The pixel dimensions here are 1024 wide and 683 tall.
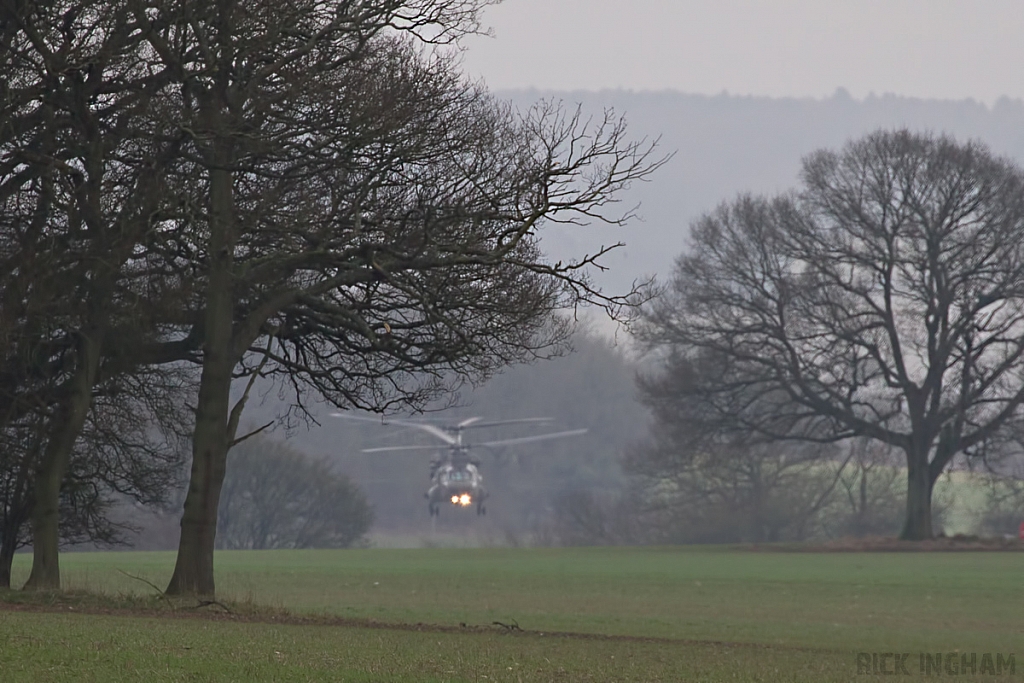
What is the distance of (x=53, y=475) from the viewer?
2178 cm

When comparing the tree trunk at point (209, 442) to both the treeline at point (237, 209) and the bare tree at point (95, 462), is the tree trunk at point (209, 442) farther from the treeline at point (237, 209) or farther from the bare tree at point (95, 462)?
the bare tree at point (95, 462)

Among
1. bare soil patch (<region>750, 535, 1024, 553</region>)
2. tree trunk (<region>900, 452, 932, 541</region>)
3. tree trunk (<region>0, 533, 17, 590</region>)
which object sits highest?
tree trunk (<region>900, 452, 932, 541</region>)

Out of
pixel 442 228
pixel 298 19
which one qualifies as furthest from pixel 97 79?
pixel 442 228

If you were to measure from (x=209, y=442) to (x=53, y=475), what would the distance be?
7.58 feet

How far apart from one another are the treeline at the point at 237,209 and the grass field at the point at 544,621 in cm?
341

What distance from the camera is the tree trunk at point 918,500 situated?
183 feet

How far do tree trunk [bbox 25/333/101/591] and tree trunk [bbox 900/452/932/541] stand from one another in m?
40.2

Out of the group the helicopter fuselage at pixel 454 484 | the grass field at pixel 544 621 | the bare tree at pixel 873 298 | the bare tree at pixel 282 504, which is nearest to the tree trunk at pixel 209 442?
the grass field at pixel 544 621

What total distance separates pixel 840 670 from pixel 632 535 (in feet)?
239

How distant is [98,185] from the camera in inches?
773

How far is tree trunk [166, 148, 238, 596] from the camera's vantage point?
70.3 feet

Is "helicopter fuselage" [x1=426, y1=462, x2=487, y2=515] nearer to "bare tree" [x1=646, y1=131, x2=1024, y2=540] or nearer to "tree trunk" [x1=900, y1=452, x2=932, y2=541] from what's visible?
"bare tree" [x1=646, y1=131, x2=1024, y2=540]

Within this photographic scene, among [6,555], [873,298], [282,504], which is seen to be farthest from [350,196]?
[282,504]

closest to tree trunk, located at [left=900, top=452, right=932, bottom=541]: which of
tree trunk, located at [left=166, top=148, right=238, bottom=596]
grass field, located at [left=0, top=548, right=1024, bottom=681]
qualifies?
grass field, located at [left=0, top=548, right=1024, bottom=681]
